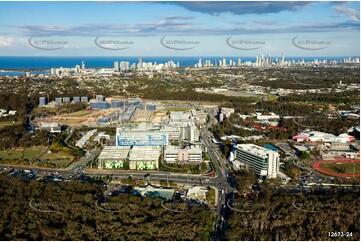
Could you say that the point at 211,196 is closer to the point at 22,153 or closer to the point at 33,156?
the point at 33,156

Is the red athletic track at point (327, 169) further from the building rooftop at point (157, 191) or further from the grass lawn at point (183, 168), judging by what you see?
the building rooftop at point (157, 191)

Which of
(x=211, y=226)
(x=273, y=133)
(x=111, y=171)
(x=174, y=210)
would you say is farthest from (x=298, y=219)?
(x=273, y=133)

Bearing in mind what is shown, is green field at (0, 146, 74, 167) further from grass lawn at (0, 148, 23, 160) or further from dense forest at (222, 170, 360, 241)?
dense forest at (222, 170, 360, 241)

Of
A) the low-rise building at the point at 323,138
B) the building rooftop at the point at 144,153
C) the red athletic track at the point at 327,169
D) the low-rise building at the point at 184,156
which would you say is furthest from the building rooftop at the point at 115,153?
the low-rise building at the point at 323,138

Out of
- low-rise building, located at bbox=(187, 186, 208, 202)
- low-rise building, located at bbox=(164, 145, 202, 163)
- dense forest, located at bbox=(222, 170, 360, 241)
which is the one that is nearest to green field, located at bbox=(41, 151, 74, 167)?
low-rise building, located at bbox=(164, 145, 202, 163)

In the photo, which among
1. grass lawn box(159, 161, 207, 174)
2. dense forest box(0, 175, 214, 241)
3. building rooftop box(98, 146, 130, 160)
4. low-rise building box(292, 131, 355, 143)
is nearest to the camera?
dense forest box(0, 175, 214, 241)

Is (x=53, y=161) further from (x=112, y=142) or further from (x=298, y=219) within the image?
(x=298, y=219)
